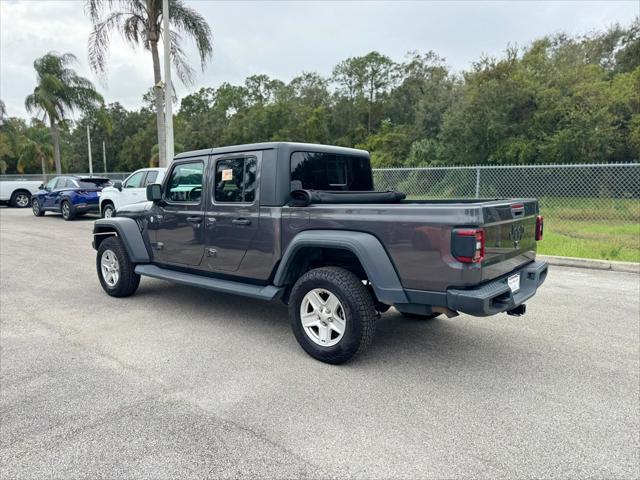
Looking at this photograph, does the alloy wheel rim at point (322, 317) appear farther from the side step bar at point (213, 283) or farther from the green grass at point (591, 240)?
the green grass at point (591, 240)

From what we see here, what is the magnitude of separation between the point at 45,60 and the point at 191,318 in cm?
2865

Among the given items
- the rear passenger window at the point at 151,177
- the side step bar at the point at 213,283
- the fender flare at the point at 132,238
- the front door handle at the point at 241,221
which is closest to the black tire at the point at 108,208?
the rear passenger window at the point at 151,177

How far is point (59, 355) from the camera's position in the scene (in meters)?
4.02

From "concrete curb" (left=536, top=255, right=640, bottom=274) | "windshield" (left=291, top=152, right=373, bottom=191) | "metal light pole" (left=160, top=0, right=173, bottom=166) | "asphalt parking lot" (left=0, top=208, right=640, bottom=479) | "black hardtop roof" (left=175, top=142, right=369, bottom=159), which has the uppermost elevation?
"metal light pole" (left=160, top=0, right=173, bottom=166)

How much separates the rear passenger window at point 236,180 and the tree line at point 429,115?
626 inches

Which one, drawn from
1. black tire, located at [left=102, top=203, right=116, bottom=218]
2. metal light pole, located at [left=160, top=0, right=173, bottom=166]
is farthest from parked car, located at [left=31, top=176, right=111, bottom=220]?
Result: metal light pole, located at [left=160, top=0, right=173, bottom=166]

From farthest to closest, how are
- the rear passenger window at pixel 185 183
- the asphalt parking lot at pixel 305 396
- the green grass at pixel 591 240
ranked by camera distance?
the green grass at pixel 591 240 → the rear passenger window at pixel 185 183 → the asphalt parking lot at pixel 305 396

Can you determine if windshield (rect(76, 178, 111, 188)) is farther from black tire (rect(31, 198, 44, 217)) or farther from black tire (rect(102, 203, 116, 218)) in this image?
black tire (rect(31, 198, 44, 217))

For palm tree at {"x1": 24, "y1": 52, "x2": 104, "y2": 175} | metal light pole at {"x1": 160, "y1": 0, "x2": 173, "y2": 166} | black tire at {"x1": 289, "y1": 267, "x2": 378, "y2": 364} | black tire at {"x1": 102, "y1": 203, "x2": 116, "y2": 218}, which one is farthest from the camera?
palm tree at {"x1": 24, "y1": 52, "x2": 104, "y2": 175}

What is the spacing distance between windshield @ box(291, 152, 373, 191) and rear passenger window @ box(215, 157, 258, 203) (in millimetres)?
416

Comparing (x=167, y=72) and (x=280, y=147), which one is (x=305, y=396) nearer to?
(x=280, y=147)

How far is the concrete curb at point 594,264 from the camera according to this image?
7.37 meters

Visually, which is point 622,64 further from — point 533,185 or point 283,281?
point 283,281

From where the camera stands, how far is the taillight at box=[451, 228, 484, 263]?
121 inches
